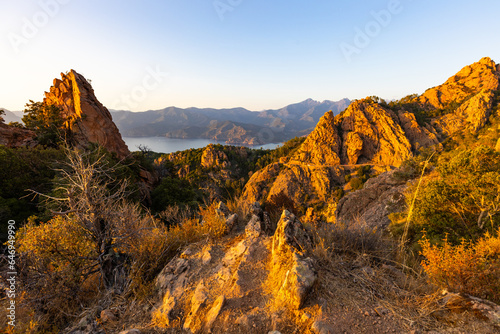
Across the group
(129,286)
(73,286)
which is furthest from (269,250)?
(73,286)

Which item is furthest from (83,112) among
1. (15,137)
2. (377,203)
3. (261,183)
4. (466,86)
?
(466,86)

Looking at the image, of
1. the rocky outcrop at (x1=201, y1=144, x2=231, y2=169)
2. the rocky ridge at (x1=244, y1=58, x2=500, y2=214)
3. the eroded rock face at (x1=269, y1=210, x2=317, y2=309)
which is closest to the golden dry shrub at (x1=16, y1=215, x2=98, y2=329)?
the eroded rock face at (x1=269, y1=210, x2=317, y2=309)

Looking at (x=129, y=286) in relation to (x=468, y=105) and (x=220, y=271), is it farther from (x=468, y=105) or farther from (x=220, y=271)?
(x=468, y=105)

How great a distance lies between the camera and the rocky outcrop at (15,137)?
19.4m

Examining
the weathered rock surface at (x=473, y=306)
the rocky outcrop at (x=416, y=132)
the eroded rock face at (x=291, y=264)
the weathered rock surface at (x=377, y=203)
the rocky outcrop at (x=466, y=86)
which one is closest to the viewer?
the weathered rock surface at (x=473, y=306)

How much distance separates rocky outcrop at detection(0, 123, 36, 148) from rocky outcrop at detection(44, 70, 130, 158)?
12.0 feet

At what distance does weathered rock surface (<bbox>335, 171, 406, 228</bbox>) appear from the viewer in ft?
53.6

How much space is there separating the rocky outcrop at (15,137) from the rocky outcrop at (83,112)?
12.0ft

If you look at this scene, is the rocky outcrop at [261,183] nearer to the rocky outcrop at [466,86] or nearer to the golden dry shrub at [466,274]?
the golden dry shrub at [466,274]

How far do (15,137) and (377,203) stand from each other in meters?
37.3

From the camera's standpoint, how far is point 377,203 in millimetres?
19094

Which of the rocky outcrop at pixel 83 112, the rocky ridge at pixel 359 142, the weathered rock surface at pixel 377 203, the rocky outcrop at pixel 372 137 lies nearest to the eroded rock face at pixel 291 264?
the weathered rock surface at pixel 377 203

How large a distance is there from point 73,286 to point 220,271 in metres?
3.22

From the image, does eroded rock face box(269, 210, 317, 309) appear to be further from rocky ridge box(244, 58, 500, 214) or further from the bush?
rocky ridge box(244, 58, 500, 214)
